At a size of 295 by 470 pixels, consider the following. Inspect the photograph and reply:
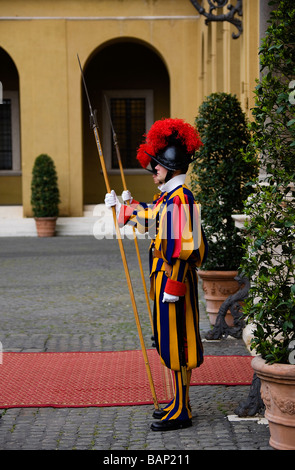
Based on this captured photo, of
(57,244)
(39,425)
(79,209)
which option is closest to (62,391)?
(39,425)

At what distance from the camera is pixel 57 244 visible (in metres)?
16.8

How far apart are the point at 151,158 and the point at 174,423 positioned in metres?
1.54

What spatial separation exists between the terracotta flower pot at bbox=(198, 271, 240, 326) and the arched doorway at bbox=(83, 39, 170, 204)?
49.5ft

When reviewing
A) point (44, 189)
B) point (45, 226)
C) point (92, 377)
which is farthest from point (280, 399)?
point (44, 189)

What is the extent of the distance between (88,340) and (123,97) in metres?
16.4

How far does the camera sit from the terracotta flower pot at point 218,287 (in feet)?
25.1

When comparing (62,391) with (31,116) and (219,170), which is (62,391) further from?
(31,116)

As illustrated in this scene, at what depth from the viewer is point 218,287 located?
7746 millimetres

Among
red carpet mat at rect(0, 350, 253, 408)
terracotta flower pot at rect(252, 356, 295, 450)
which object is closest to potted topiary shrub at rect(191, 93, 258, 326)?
red carpet mat at rect(0, 350, 253, 408)

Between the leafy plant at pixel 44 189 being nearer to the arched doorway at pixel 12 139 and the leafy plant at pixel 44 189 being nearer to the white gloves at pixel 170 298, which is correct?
the arched doorway at pixel 12 139

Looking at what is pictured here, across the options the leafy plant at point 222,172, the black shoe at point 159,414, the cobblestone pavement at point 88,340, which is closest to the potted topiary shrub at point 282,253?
the cobblestone pavement at point 88,340

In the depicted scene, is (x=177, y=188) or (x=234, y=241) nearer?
(x=177, y=188)

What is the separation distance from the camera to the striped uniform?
178 inches

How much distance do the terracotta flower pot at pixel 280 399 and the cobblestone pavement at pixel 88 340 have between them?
0.59 feet
